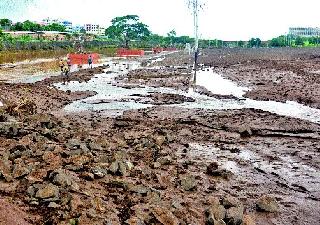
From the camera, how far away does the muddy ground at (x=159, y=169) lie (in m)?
8.46

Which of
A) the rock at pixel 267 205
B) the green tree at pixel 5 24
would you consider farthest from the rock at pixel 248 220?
the green tree at pixel 5 24

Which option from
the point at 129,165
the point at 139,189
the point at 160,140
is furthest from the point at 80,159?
the point at 160,140

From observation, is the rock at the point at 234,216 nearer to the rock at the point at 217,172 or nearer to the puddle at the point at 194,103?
the rock at the point at 217,172

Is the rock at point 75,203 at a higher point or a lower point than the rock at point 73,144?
lower

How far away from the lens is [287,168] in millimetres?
12570

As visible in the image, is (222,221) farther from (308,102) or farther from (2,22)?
(2,22)

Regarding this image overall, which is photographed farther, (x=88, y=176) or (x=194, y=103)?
(x=194, y=103)

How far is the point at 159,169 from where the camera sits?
1180 centimetres

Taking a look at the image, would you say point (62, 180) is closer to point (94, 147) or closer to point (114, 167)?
point (114, 167)

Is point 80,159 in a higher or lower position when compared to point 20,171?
lower

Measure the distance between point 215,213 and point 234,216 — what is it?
43cm

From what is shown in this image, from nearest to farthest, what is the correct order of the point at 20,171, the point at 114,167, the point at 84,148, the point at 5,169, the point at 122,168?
the point at 20,171 < the point at 5,169 < the point at 114,167 < the point at 122,168 < the point at 84,148

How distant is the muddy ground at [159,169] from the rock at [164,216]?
0.8 inches

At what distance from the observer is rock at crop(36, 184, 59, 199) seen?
836cm
